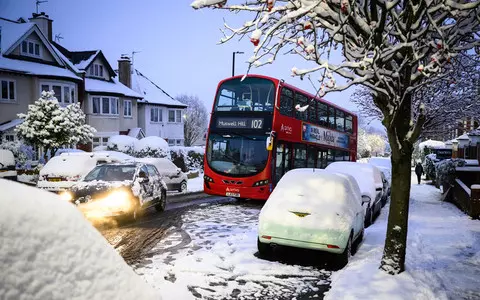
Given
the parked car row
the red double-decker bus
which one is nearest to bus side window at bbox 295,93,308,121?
the red double-decker bus

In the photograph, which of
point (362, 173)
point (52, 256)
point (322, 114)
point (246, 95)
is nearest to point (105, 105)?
point (322, 114)

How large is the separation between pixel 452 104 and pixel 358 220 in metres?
18.5

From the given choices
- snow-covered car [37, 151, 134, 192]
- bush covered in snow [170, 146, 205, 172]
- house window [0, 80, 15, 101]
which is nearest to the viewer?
snow-covered car [37, 151, 134, 192]

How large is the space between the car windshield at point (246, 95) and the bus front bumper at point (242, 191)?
297 centimetres

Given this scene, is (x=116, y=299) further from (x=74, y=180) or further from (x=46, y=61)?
(x=46, y=61)

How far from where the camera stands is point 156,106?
149 ft

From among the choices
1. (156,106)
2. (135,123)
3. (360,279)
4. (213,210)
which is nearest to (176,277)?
(360,279)

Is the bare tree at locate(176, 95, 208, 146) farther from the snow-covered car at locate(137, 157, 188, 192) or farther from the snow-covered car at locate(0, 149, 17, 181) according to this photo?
the snow-covered car at locate(0, 149, 17, 181)

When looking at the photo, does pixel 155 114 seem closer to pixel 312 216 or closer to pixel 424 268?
pixel 312 216

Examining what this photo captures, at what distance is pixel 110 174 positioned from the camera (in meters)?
12.0

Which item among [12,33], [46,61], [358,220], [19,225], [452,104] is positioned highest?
[12,33]

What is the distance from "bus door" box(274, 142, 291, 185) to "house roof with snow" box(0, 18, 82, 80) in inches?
889

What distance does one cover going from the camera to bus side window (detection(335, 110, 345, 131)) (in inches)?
817

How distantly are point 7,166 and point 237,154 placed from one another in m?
9.41
